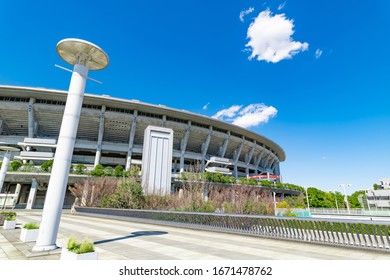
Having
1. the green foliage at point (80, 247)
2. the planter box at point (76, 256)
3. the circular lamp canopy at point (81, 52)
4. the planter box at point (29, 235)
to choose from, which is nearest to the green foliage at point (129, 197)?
the planter box at point (29, 235)

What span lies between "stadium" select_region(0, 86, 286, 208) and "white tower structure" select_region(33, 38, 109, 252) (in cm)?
2730

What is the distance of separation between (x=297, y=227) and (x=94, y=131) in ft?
150

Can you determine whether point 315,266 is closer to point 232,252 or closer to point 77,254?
point 232,252

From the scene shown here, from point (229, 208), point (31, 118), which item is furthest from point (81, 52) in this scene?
point (31, 118)

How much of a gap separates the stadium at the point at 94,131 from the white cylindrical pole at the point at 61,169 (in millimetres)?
27409

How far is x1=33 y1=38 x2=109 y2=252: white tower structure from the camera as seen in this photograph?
21.0 feet

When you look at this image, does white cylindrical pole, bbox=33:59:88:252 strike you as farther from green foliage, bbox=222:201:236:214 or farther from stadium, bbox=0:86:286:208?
→ stadium, bbox=0:86:286:208

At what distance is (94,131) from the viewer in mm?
45625

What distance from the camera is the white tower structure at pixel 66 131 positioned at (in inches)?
252

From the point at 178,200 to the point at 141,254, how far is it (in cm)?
1404

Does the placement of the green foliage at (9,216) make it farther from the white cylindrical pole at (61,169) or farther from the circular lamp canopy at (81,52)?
Result: the circular lamp canopy at (81,52)

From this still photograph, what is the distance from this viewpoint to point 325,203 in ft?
186

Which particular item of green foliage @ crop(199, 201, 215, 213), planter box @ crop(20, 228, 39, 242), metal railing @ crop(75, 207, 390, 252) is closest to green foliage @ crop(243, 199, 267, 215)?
green foliage @ crop(199, 201, 215, 213)

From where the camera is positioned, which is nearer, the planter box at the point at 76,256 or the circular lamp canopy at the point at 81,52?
the planter box at the point at 76,256
